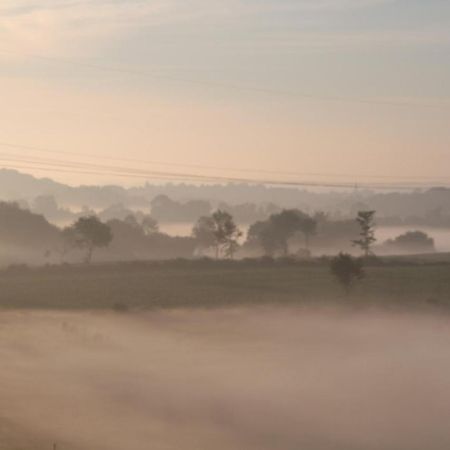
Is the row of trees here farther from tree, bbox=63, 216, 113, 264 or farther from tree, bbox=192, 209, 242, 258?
tree, bbox=63, 216, 113, 264

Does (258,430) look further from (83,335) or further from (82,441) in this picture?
(83,335)

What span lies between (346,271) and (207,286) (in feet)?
39.6

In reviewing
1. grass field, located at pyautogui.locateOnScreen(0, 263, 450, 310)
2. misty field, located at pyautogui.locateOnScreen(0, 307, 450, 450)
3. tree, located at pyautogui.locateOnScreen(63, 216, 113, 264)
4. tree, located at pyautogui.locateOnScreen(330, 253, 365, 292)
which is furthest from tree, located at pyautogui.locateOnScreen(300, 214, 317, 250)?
misty field, located at pyautogui.locateOnScreen(0, 307, 450, 450)

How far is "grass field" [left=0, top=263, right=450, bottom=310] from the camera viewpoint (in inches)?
2714

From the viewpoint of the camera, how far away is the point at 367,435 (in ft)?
102

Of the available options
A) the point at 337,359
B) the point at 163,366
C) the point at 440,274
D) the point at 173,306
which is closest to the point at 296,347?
the point at 337,359

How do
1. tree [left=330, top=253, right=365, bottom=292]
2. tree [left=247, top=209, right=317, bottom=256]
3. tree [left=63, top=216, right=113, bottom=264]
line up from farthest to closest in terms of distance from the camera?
tree [left=247, top=209, right=317, bottom=256] → tree [left=63, top=216, right=113, bottom=264] → tree [left=330, top=253, right=365, bottom=292]

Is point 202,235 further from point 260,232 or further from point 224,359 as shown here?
point 224,359

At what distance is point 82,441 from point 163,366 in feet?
51.7

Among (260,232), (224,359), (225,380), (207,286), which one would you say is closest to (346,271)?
(207,286)

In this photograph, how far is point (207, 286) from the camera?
254 ft

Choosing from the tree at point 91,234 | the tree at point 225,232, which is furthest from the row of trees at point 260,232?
the tree at point 91,234

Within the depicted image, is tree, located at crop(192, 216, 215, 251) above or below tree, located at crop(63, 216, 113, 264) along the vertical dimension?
above

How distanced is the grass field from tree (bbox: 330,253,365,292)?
901mm
